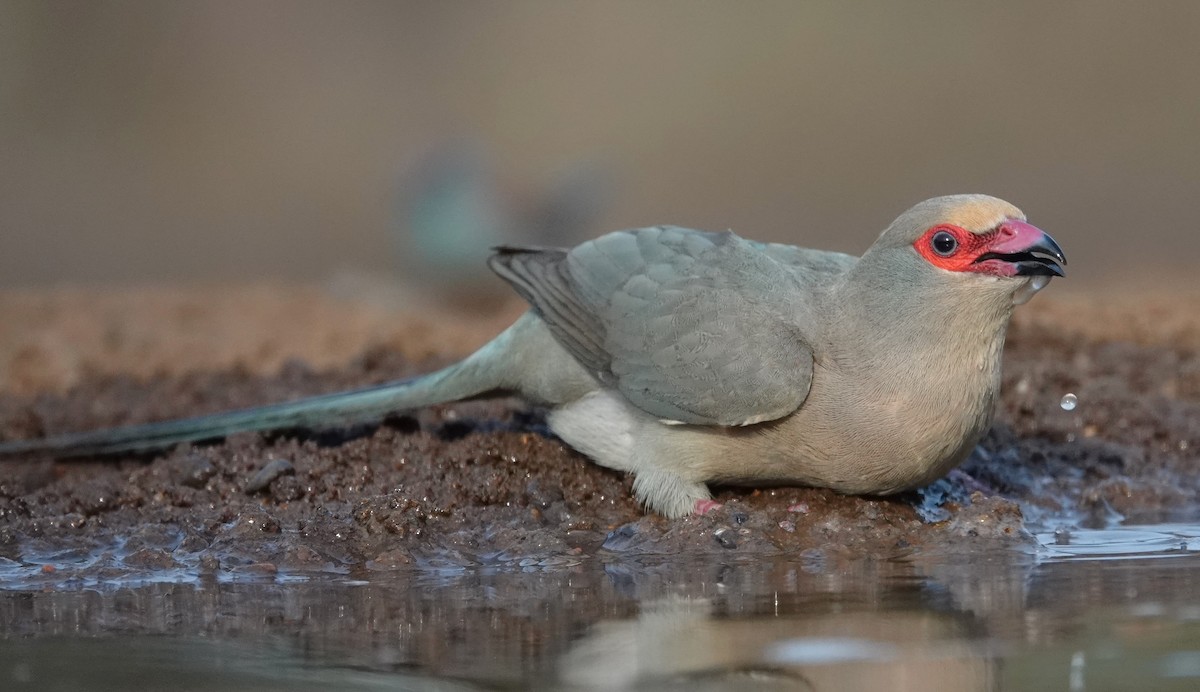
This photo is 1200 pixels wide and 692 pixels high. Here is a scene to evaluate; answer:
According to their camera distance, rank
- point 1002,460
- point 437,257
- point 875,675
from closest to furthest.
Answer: point 875,675 → point 1002,460 → point 437,257

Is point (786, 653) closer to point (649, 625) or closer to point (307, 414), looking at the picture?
point (649, 625)

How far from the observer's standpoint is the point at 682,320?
524 centimetres

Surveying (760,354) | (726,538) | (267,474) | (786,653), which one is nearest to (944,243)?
(760,354)

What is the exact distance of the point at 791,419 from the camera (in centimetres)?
500

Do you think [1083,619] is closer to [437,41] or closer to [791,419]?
[791,419]

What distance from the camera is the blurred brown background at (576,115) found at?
1453 centimetres

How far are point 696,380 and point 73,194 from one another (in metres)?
12.8

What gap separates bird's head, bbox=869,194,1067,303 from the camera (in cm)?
460

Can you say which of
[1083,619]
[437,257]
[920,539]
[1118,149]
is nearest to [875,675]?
[1083,619]

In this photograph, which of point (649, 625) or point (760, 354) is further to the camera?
point (760, 354)

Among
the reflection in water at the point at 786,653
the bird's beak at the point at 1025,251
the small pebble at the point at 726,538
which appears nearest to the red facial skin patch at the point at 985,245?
the bird's beak at the point at 1025,251

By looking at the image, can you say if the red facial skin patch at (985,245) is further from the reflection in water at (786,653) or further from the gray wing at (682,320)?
the reflection in water at (786,653)

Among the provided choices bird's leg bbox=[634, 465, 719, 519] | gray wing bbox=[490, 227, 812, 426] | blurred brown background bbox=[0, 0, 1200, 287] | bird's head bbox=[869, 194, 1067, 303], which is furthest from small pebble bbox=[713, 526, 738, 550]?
blurred brown background bbox=[0, 0, 1200, 287]

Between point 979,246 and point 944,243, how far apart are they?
123mm
